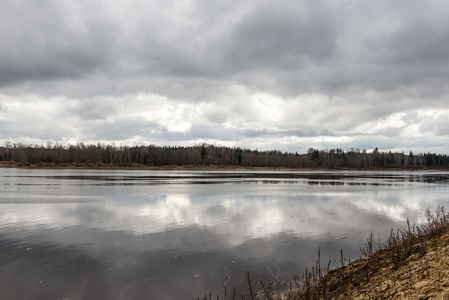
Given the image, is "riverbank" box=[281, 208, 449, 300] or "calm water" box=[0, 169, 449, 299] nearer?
"riverbank" box=[281, 208, 449, 300]

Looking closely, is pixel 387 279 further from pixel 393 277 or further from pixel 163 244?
pixel 163 244

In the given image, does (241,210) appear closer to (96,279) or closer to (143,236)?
(143,236)

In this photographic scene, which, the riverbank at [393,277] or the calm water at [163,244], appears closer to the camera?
the riverbank at [393,277]

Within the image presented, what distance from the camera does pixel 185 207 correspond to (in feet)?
83.9

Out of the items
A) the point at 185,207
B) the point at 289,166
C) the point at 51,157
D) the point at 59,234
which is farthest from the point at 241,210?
the point at 289,166

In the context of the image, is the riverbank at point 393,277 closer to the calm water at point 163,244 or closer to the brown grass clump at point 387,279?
the brown grass clump at point 387,279

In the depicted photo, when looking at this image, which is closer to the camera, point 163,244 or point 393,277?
point 393,277

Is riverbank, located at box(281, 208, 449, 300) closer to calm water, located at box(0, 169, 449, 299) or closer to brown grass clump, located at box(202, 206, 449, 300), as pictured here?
brown grass clump, located at box(202, 206, 449, 300)

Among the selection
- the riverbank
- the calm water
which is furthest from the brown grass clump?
the calm water

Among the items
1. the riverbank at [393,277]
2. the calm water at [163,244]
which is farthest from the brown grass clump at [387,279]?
the calm water at [163,244]

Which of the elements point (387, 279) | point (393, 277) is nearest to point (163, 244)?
point (387, 279)

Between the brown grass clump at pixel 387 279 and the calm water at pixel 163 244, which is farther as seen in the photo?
the calm water at pixel 163 244

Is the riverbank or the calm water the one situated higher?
the riverbank

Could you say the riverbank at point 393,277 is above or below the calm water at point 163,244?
above
